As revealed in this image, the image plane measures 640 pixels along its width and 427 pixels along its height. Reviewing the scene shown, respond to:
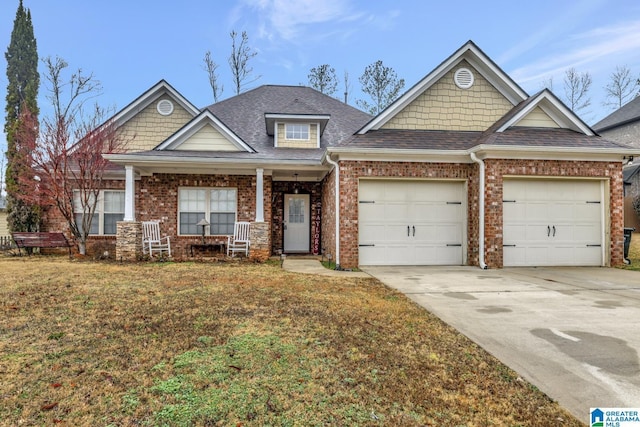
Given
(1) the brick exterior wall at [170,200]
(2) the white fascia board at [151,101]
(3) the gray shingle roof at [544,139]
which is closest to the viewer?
(3) the gray shingle roof at [544,139]

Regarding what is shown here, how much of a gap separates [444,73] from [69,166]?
38.9 ft

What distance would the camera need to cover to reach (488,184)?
8766 mm

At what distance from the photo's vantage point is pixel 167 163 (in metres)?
10.5

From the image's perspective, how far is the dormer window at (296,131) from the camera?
1266cm

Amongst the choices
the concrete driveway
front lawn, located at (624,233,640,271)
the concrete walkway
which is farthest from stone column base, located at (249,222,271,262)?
front lawn, located at (624,233,640,271)

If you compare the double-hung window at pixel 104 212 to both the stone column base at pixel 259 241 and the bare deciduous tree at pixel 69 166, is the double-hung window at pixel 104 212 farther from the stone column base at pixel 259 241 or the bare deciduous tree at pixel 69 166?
the stone column base at pixel 259 241

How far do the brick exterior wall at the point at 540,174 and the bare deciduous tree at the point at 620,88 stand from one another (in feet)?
97.1

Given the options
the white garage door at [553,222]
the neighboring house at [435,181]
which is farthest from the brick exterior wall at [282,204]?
the white garage door at [553,222]

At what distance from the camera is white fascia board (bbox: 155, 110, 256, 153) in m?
11.1

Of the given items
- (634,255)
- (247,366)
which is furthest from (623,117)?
A: (247,366)

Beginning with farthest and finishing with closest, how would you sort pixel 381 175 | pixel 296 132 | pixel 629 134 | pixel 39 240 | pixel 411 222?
pixel 629 134, pixel 296 132, pixel 39 240, pixel 411 222, pixel 381 175

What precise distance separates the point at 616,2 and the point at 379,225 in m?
13.7

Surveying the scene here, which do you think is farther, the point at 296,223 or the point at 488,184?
the point at 296,223

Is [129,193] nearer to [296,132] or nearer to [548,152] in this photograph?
[296,132]
